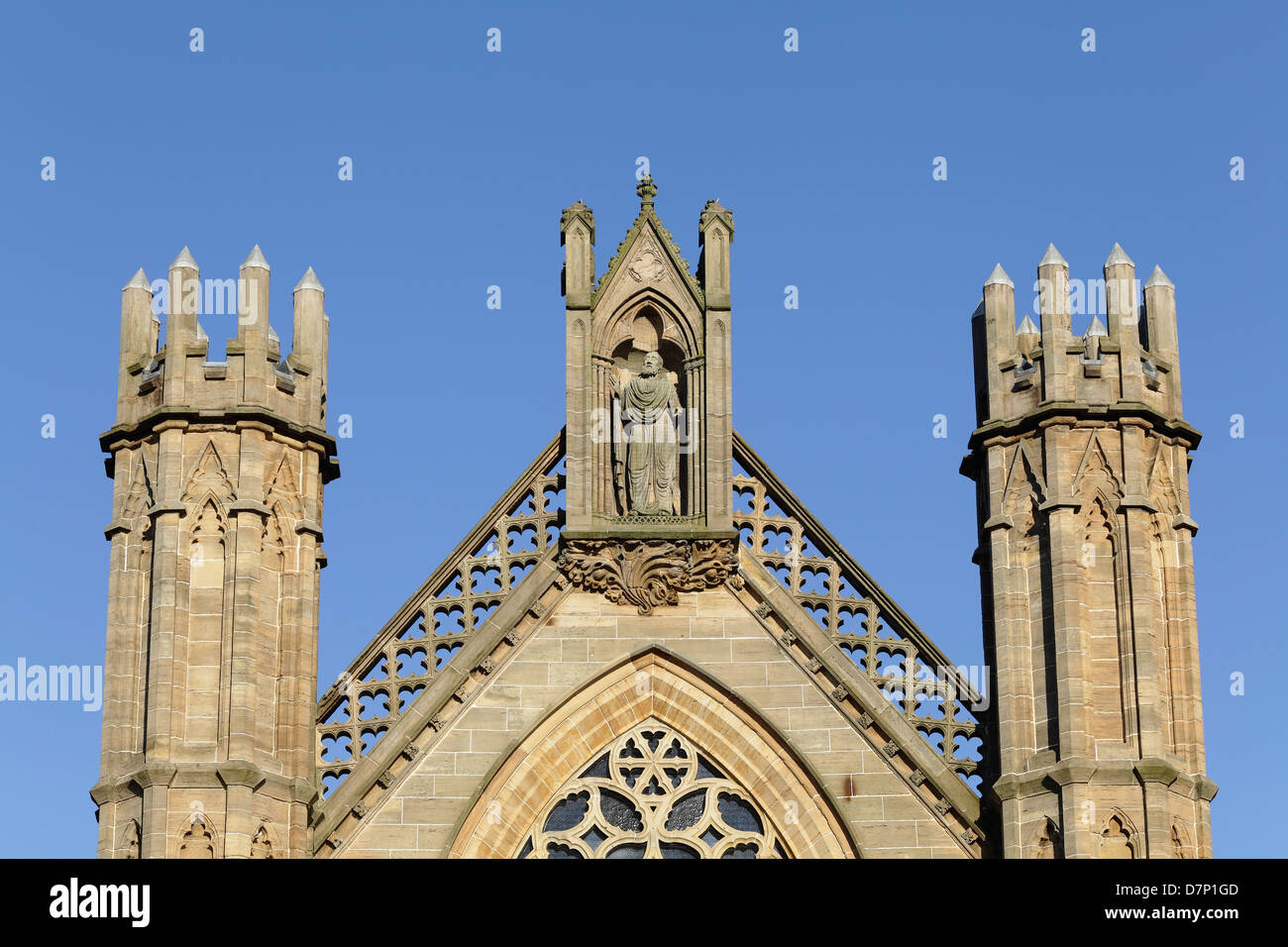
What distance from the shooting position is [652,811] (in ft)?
123

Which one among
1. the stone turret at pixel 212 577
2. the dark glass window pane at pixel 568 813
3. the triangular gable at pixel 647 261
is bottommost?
the dark glass window pane at pixel 568 813

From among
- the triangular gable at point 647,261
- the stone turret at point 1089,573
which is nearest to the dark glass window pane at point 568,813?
the stone turret at point 1089,573

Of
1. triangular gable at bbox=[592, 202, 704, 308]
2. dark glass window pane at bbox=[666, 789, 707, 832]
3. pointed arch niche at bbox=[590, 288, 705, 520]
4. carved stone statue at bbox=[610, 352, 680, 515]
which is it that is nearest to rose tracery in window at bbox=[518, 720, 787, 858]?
dark glass window pane at bbox=[666, 789, 707, 832]

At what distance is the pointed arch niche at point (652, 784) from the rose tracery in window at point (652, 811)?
0.04 ft

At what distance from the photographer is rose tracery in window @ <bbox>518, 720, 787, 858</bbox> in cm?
3722

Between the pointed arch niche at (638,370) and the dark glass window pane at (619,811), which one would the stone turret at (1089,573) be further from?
the dark glass window pane at (619,811)

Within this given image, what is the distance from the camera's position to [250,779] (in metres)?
35.9

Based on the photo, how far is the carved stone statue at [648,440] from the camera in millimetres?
38969

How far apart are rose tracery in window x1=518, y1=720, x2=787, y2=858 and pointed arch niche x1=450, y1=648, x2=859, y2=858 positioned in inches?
0.4

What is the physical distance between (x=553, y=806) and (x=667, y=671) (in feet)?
6.57

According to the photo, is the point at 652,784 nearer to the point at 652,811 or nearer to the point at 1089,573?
the point at 652,811
